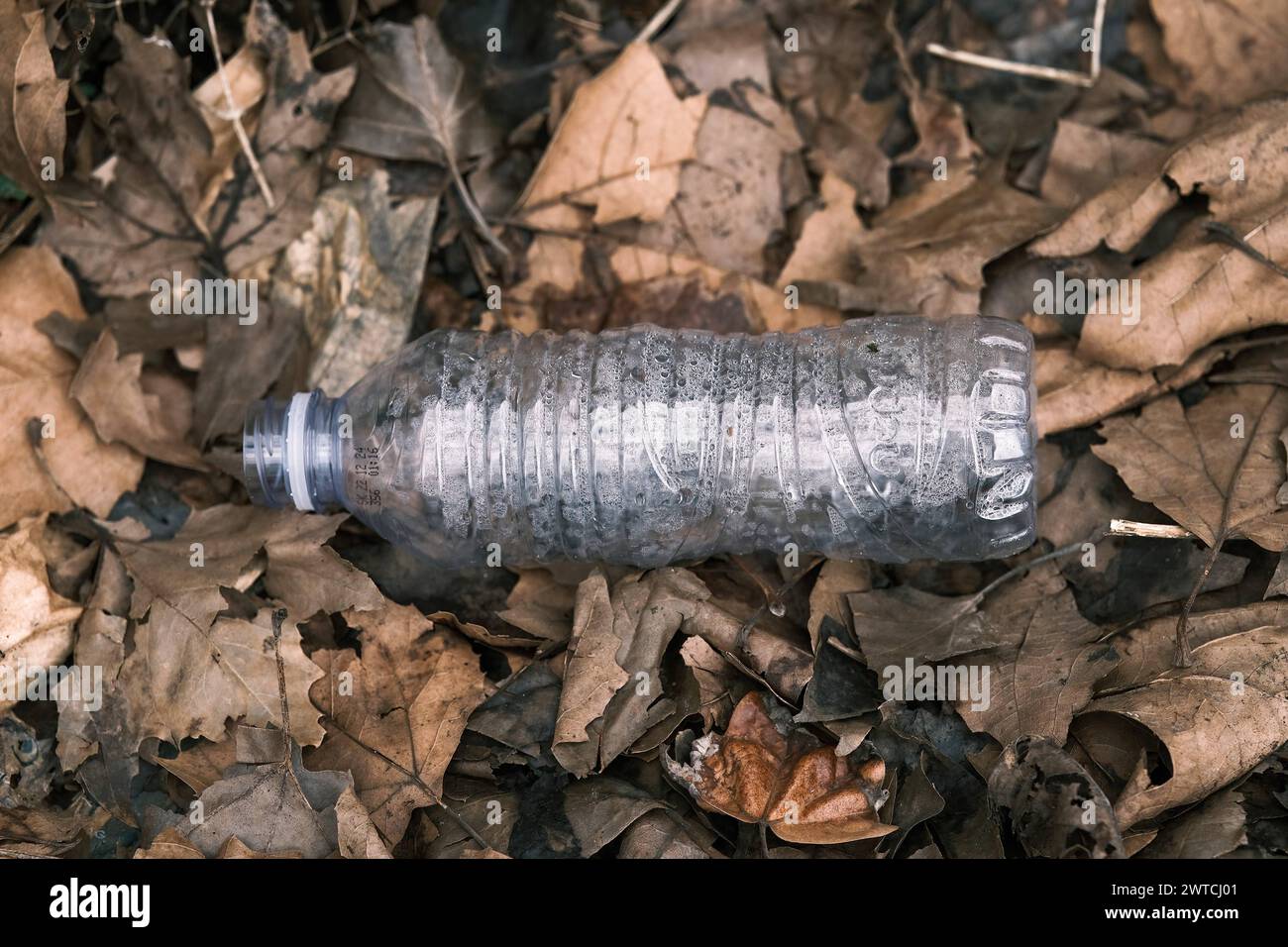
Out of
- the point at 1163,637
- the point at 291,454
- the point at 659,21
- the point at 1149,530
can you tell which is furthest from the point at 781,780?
the point at 659,21

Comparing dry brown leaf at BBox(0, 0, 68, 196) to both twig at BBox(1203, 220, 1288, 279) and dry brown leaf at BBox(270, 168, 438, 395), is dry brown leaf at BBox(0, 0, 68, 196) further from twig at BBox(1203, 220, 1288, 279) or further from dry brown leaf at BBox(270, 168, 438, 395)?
twig at BBox(1203, 220, 1288, 279)

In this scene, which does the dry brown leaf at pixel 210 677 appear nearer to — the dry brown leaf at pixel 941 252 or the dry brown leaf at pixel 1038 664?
the dry brown leaf at pixel 1038 664

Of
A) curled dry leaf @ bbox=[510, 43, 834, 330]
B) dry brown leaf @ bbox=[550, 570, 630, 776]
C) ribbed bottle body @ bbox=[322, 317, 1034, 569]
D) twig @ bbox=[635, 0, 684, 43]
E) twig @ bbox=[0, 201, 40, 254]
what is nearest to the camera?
dry brown leaf @ bbox=[550, 570, 630, 776]

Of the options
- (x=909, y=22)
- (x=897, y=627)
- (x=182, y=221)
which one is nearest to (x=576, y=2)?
(x=909, y=22)

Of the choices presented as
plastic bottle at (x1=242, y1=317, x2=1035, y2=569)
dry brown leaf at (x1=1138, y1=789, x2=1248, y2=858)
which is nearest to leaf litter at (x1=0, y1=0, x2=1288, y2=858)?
dry brown leaf at (x1=1138, y1=789, x2=1248, y2=858)

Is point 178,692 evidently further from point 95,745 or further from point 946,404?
point 946,404

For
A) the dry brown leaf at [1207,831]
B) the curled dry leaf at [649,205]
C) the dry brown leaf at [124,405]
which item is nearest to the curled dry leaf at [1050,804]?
the dry brown leaf at [1207,831]
